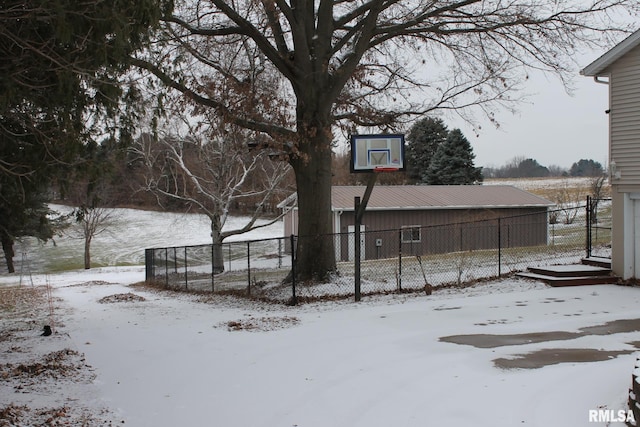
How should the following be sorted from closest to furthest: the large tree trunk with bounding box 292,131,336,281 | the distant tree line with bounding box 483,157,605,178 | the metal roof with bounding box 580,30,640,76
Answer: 1. the metal roof with bounding box 580,30,640,76
2. the large tree trunk with bounding box 292,131,336,281
3. the distant tree line with bounding box 483,157,605,178

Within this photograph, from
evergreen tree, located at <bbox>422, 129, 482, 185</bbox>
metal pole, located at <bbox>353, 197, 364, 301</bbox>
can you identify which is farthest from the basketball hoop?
evergreen tree, located at <bbox>422, 129, 482, 185</bbox>

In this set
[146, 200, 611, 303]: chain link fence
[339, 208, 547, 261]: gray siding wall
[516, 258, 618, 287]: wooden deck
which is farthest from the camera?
[339, 208, 547, 261]: gray siding wall

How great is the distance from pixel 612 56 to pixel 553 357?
8456 mm

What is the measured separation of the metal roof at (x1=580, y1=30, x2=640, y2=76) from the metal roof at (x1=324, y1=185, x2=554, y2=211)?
50.9 feet

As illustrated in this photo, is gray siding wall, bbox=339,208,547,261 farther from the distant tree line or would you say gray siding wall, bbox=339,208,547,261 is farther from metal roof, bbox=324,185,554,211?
the distant tree line

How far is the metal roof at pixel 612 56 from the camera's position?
→ 1135 cm

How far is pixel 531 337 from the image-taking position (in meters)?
7.05

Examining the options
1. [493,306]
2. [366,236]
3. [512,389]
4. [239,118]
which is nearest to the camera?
[512,389]

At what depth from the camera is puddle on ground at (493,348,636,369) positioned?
5.77 meters

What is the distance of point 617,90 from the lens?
1200cm

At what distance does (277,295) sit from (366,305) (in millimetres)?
2460

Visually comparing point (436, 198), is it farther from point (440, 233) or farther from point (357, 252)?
point (357, 252)

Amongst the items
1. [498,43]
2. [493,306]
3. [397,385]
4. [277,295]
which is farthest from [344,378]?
[498,43]

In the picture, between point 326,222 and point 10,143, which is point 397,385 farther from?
point 326,222
